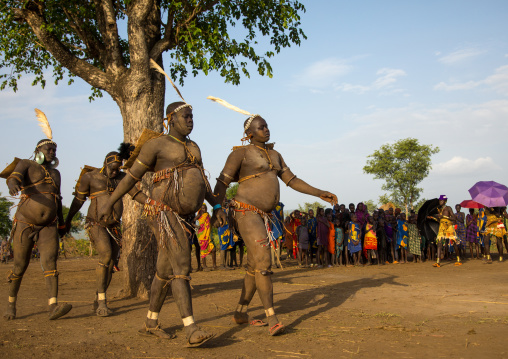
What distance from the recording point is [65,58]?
918 cm

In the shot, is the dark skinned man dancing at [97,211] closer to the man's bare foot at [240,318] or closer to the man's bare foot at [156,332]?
the man's bare foot at [156,332]

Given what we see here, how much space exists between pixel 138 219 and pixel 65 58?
140 inches

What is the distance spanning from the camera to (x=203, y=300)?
7.66 m

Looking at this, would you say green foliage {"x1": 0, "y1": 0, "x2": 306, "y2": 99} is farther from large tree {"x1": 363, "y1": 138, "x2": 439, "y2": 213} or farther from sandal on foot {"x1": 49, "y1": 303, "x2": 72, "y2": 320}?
large tree {"x1": 363, "y1": 138, "x2": 439, "y2": 213}

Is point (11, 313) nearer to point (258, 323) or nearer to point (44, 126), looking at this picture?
point (44, 126)

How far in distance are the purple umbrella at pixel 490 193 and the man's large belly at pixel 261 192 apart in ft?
31.8

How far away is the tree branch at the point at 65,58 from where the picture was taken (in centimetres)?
888

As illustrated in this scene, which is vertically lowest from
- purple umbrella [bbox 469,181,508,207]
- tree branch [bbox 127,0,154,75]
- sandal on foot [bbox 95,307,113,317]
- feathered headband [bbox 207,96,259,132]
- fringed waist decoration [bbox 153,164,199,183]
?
sandal on foot [bbox 95,307,113,317]

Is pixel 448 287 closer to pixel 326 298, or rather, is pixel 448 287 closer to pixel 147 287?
pixel 326 298

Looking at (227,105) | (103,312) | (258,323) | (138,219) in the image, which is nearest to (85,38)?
(138,219)

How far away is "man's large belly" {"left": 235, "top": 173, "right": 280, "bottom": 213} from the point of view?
18.1ft

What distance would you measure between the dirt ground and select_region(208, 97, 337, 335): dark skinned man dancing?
20.4 inches

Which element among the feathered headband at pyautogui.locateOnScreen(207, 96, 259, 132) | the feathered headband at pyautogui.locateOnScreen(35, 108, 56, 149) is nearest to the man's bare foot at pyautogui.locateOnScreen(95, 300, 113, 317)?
the feathered headband at pyautogui.locateOnScreen(35, 108, 56, 149)

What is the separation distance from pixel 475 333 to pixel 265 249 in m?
2.23
